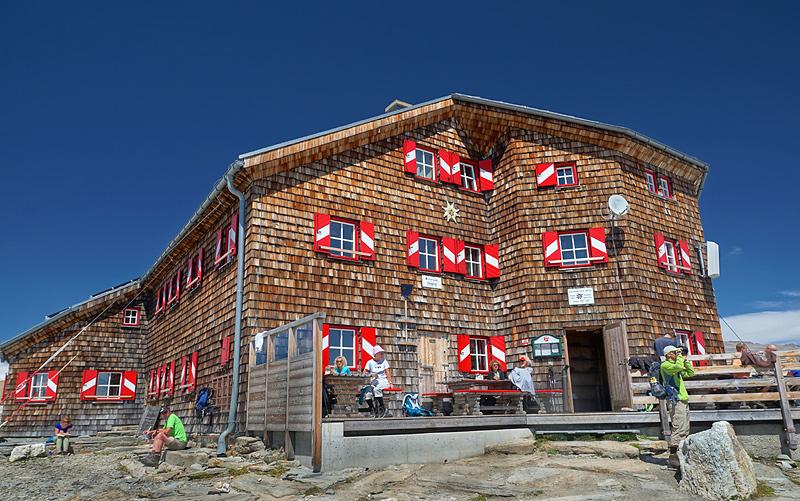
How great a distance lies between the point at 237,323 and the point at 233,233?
2317 mm

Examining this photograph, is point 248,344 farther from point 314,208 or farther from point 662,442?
point 662,442

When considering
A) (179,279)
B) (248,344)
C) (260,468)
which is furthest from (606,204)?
(179,279)

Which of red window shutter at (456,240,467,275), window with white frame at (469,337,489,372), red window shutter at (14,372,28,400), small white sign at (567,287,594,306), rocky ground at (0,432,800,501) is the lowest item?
rocky ground at (0,432,800,501)

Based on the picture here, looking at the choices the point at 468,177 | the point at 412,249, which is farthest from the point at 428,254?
the point at 468,177

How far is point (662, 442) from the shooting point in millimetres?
9219

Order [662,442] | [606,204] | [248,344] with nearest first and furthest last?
Answer: [662,442]
[248,344]
[606,204]

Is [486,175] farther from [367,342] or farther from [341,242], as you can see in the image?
[367,342]

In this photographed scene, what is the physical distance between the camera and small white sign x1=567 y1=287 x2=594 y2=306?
15305 mm

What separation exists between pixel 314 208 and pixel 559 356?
7.00 meters

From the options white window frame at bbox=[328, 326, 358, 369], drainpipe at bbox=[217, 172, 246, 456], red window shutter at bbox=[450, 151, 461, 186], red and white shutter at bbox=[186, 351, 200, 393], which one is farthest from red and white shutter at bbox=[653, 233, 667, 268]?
red and white shutter at bbox=[186, 351, 200, 393]

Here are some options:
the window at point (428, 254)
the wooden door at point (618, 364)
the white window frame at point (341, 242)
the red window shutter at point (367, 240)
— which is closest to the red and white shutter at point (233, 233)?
the white window frame at point (341, 242)

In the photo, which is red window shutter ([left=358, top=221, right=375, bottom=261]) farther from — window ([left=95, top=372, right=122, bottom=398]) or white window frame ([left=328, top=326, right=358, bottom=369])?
window ([left=95, top=372, right=122, bottom=398])

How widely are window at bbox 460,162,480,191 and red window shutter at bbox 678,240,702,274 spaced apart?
5901 mm

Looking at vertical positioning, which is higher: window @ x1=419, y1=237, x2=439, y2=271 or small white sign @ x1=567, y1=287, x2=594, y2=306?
window @ x1=419, y1=237, x2=439, y2=271
